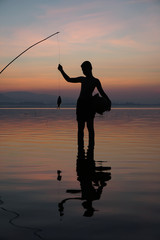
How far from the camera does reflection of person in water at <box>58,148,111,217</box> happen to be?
3.88 m

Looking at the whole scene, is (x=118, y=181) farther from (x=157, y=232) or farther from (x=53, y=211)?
(x=157, y=232)

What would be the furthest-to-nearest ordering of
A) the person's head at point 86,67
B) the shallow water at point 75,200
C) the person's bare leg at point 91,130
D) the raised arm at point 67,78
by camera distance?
1. the person's bare leg at point 91,130
2. the person's head at point 86,67
3. the raised arm at point 67,78
4. the shallow water at point 75,200

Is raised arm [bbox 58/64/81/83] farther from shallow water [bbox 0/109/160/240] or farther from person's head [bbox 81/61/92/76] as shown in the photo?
shallow water [bbox 0/109/160/240]

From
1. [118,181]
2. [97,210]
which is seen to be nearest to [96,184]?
[118,181]

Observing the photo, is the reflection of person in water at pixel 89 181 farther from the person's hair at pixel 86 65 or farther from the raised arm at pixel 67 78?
the person's hair at pixel 86 65

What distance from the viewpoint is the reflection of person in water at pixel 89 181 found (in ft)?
12.7

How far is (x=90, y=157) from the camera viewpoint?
25.9 feet

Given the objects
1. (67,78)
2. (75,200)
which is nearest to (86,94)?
(67,78)

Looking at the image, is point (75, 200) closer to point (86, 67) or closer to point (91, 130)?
point (91, 130)

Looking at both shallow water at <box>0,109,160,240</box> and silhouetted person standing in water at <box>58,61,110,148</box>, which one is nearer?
shallow water at <box>0,109,160,240</box>

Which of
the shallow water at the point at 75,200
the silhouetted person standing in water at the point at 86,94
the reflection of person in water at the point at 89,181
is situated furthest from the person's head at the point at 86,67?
Answer: the shallow water at the point at 75,200

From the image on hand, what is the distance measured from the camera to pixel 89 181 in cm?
517

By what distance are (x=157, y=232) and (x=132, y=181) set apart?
7.27ft

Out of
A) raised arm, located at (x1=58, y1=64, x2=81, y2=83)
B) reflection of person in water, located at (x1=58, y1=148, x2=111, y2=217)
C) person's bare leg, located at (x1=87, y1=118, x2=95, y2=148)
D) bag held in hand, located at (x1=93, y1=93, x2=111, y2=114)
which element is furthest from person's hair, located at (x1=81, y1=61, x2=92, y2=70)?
reflection of person in water, located at (x1=58, y1=148, x2=111, y2=217)
